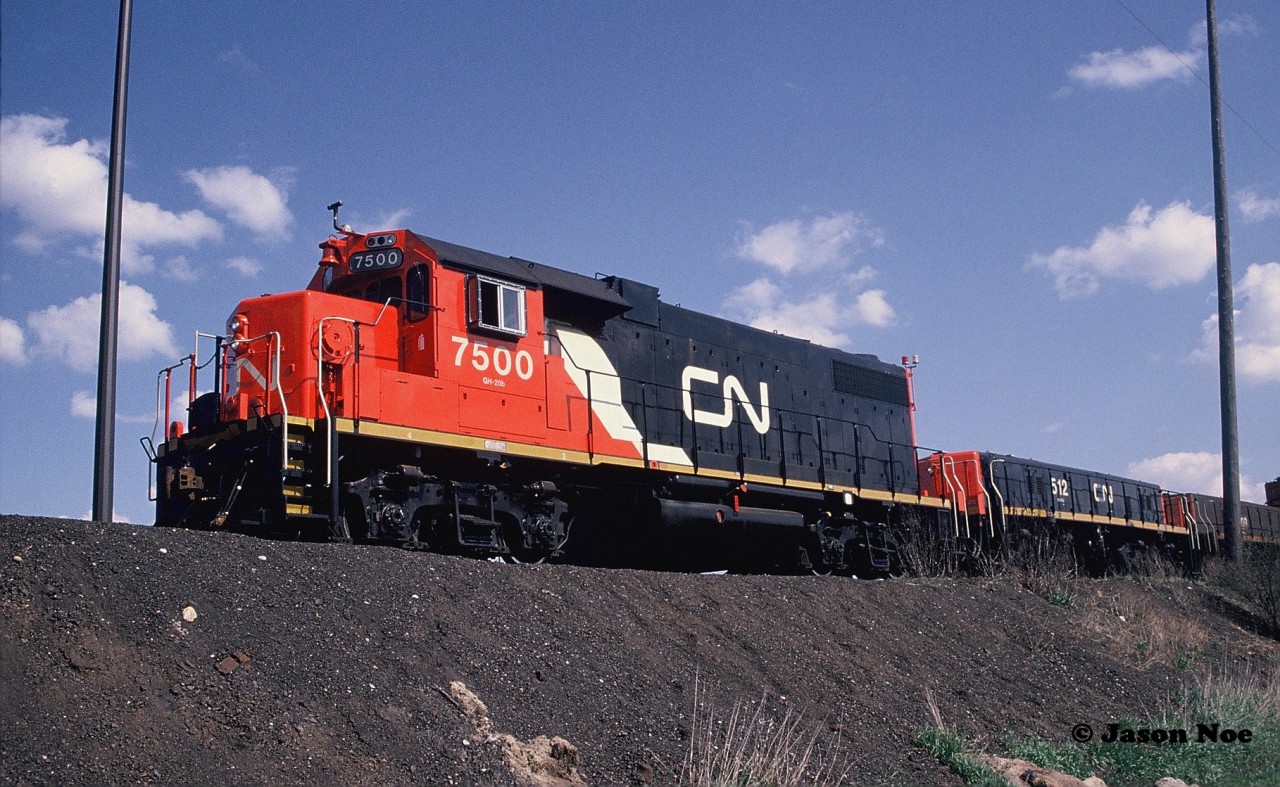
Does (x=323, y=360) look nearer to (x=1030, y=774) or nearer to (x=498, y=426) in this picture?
(x=498, y=426)

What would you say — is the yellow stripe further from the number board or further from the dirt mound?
the number board

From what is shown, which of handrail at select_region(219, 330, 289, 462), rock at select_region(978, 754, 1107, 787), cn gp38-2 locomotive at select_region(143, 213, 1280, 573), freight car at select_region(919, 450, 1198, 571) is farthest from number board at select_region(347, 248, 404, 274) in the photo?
freight car at select_region(919, 450, 1198, 571)

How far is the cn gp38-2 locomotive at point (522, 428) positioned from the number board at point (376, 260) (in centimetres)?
2

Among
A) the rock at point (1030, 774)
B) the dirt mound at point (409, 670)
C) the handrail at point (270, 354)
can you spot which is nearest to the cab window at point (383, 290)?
the handrail at point (270, 354)

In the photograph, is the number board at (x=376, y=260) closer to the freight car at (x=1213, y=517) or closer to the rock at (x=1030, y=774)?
the rock at (x=1030, y=774)

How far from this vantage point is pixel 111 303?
333 inches

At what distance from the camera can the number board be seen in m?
11.6

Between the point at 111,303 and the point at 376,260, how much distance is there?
361 cm

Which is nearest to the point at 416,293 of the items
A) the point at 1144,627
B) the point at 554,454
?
the point at 554,454

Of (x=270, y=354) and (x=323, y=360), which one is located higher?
(x=270, y=354)

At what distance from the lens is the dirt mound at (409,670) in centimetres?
543

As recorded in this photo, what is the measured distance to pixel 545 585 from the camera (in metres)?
9.00

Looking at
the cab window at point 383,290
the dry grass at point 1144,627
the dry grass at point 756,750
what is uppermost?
the cab window at point 383,290

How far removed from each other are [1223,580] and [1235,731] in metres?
11.5
